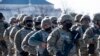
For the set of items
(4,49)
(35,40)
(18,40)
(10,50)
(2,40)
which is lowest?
(10,50)

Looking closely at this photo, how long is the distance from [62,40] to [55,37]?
0.15 meters

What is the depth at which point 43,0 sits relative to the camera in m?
94.6

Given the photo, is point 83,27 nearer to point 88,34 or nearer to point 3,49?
point 88,34

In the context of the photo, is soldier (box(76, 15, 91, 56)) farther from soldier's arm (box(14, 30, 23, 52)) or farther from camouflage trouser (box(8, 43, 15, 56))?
camouflage trouser (box(8, 43, 15, 56))

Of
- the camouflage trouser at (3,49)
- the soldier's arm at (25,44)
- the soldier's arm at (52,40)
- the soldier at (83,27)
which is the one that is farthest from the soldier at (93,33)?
the camouflage trouser at (3,49)

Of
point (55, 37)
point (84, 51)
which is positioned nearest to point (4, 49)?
point (84, 51)

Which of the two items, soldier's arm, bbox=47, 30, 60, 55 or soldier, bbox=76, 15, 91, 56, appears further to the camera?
soldier, bbox=76, 15, 91, 56

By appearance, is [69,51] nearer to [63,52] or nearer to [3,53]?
[63,52]

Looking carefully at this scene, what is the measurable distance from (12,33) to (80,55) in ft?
6.50

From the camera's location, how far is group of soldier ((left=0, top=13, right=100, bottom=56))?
10.3 meters

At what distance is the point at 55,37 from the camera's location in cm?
1022

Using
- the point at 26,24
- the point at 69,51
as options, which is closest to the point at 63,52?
the point at 69,51

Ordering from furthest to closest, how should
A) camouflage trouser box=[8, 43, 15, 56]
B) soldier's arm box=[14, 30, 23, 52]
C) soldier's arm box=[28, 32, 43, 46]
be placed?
1. camouflage trouser box=[8, 43, 15, 56]
2. soldier's arm box=[14, 30, 23, 52]
3. soldier's arm box=[28, 32, 43, 46]

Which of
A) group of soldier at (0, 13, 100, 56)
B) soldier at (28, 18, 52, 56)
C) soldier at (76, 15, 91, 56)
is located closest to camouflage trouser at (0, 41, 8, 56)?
group of soldier at (0, 13, 100, 56)
